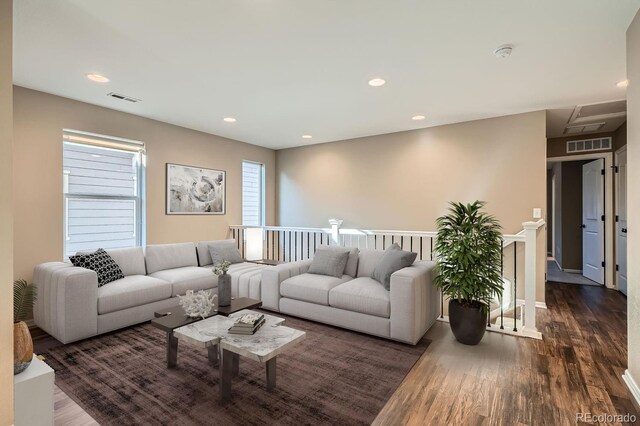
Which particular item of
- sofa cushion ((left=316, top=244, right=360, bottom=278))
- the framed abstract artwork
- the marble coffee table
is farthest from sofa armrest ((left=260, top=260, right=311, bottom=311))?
the framed abstract artwork

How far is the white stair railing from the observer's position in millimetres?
3291

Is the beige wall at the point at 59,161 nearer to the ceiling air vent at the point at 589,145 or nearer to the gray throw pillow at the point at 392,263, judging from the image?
the gray throw pillow at the point at 392,263

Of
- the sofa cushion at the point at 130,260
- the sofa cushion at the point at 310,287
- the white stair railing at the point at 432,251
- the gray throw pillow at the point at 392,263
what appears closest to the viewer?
the white stair railing at the point at 432,251

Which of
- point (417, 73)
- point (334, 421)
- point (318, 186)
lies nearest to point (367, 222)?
point (318, 186)

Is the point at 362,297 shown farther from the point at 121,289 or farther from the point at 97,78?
the point at 97,78

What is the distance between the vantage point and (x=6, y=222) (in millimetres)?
1731

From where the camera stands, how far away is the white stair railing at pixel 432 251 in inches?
130

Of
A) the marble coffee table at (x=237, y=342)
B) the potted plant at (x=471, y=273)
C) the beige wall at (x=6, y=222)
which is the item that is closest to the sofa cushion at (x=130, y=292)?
the marble coffee table at (x=237, y=342)

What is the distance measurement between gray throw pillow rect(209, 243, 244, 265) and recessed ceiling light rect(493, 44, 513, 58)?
4102 millimetres

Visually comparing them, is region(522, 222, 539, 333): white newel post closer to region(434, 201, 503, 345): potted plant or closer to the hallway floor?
region(434, 201, 503, 345): potted plant

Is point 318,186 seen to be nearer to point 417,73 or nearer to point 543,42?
point 417,73

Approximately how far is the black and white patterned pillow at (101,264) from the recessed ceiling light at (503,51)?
4.49m

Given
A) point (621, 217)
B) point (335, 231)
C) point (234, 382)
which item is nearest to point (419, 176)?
point (335, 231)

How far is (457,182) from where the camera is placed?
4.81 meters
